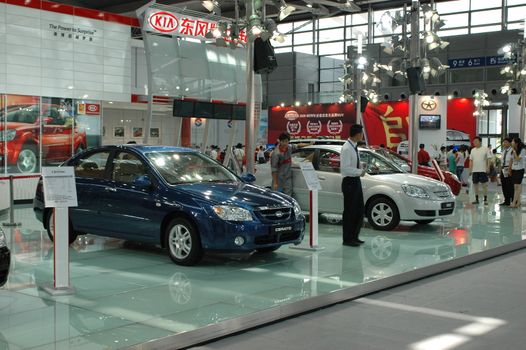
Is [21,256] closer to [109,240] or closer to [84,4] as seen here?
[109,240]

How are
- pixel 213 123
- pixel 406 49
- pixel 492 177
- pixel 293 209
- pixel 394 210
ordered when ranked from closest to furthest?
pixel 293 209 < pixel 394 210 < pixel 406 49 < pixel 492 177 < pixel 213 123

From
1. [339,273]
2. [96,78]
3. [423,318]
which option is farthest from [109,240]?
[96,78]

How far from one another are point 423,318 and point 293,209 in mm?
2674

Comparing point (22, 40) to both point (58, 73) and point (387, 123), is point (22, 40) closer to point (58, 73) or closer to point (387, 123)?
point (58, 73)

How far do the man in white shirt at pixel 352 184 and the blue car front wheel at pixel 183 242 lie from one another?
8.59ft

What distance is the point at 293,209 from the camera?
806 centimetres

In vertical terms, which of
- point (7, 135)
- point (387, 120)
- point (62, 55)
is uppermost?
point (62, 55)

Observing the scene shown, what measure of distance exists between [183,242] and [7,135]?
8.84 m

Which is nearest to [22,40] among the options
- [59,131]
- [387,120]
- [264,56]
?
[59,131]

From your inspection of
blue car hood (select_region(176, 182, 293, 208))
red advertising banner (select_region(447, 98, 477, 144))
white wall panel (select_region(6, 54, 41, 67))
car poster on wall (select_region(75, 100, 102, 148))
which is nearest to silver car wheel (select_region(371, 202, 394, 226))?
blue car hood (select_region(176, 182, 293, 208))

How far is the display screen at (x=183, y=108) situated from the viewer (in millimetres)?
15302

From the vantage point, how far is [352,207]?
30.2 ft

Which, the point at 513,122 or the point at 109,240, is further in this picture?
the point at 513,122

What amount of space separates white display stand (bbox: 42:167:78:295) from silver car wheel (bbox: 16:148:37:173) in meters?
9.48
